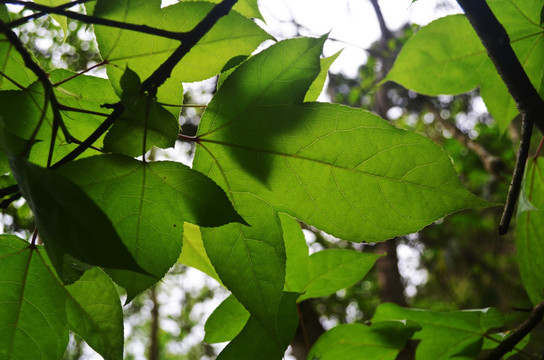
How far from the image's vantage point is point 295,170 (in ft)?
1.02

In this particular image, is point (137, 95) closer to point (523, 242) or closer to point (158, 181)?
point (158, 181)

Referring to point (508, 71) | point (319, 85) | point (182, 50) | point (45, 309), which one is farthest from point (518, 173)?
point (45, 309)

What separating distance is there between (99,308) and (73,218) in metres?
0.22

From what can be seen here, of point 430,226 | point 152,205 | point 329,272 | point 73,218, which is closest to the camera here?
point 73,218

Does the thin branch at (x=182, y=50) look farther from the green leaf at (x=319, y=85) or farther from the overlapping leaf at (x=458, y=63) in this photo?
the overlapping leaf at (x=458, y=63)

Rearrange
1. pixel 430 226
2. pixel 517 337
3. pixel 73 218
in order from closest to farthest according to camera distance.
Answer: pixel 73 218 < pixel 517 337 < pixel 430 226

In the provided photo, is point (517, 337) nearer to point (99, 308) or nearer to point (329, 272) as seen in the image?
point (329, 272)

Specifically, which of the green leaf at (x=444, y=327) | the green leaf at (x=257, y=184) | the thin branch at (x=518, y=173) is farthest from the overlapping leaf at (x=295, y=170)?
the green leaf at (x=444, y=327)

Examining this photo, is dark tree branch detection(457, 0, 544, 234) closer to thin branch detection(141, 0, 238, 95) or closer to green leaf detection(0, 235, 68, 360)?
thin branch detection(141, 0, 238, 95)

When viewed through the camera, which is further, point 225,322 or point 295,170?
point 225,322

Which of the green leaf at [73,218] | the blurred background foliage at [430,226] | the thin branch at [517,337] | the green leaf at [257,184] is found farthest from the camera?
the blurred background foliage at [430,226]

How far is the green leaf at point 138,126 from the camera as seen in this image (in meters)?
0.25

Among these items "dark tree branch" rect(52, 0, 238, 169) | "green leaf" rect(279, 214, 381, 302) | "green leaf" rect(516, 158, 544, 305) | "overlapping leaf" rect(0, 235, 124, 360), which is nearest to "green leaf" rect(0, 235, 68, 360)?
"overlapping leaf" rect(0, 235, 124, 360)

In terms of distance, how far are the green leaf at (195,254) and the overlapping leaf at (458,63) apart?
11.6 inches
